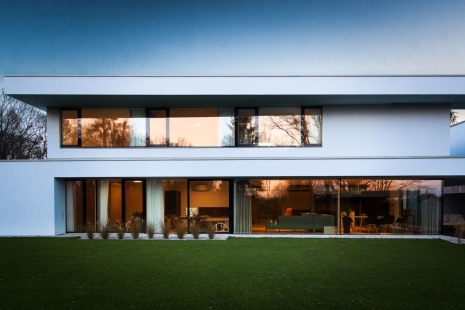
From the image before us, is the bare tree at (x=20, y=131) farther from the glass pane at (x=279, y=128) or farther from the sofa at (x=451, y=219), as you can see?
the sofa at (x=451, y=219)

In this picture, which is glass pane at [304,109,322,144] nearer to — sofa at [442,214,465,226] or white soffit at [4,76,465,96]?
white soffit at [4,76,465,96]

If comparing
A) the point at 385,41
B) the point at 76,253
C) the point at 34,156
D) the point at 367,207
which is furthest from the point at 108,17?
the point at 34,156

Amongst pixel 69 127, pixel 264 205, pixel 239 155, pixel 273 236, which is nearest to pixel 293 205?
pixel 264 205

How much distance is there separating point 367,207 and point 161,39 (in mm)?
11159

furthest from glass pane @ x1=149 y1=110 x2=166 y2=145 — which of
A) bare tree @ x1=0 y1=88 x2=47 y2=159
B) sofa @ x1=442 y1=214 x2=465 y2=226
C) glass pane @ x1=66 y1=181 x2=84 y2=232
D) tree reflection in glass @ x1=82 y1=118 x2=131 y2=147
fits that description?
bare tree @ x1=0 y1=88 x2=47 y2=159

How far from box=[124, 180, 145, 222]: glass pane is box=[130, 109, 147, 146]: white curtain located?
62.1 inches

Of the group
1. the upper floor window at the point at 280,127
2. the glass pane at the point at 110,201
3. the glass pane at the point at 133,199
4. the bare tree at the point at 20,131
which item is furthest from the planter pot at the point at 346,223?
the bare tree at the point at 20,131

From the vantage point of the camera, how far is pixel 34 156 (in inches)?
1159

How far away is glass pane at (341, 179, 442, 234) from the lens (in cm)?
1401

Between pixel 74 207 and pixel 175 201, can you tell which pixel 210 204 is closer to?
pixel 175 201

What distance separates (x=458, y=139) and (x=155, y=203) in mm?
18122

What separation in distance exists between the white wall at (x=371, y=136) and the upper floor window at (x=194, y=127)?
299mm

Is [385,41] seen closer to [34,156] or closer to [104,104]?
[104,104]

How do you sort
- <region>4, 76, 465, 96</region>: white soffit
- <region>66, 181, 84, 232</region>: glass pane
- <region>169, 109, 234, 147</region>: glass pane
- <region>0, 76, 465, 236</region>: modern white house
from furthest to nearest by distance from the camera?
<region>66, 181, 84, 232</region>: glass pane
<region>169, 109, 234, 147</region>: glass pane
<region>0, 76, 465, 236</region>: modern white house
<region>4, 76, 465, 96</region>: white soffit
